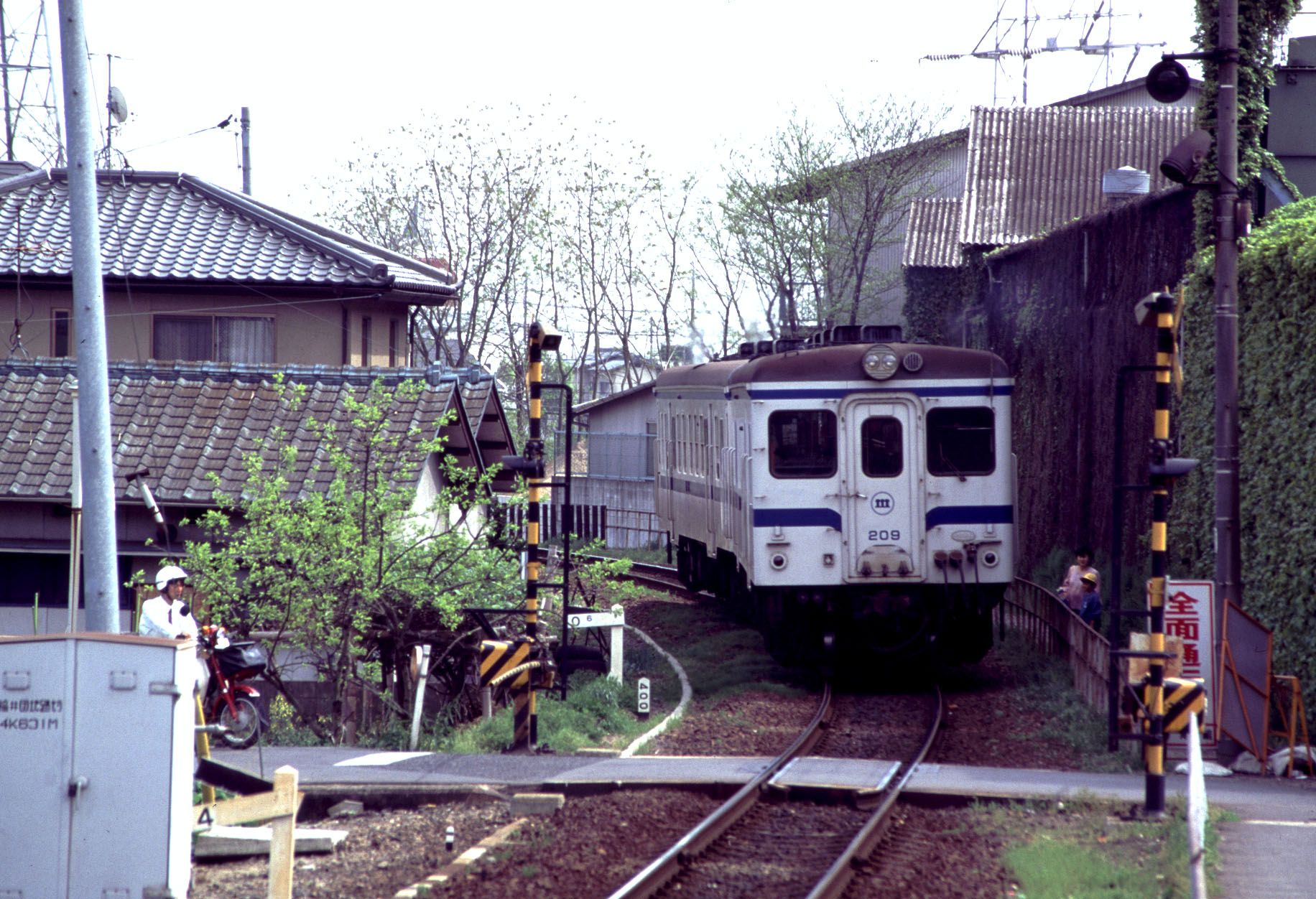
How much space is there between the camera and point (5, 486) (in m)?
14.4

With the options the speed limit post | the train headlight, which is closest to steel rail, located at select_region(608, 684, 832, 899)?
the speed limit post

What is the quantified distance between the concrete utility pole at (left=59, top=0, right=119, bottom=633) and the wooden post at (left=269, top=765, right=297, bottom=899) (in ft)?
6.04

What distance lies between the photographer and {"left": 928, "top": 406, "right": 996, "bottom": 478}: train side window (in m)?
14.2

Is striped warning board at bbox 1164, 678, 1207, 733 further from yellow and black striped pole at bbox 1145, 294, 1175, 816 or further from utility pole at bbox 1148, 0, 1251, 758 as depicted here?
utility pole at bbox 1148, 0, 1251, 758

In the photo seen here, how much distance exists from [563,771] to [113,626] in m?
3.35

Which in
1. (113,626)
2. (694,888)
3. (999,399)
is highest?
(999,399)

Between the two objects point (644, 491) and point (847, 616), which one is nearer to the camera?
point (847, 616)

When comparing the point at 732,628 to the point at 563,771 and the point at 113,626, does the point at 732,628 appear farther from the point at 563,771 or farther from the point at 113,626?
the point at 113,626

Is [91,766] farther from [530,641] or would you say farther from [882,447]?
[882,447]

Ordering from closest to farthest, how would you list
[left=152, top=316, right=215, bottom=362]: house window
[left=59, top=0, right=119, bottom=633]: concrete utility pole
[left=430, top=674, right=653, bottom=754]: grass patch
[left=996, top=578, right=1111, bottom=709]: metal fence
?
[left=59, top=0, right=119, bottom=633]: concrete utility pole
[left=430, top=674, right=653, bottom=754]: grass patch
[left=996, top=578, right=1111, bottom=709]: metal fence
[left=152, top=316, right=215, bottom=362]: house window

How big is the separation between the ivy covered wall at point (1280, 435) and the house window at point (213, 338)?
12.5 m

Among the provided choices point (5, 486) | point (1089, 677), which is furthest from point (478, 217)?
point (1089, 677)

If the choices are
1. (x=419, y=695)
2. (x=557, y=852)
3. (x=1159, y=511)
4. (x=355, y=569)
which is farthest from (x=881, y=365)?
(x=557, y=852)

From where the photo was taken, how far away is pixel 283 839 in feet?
22.4
